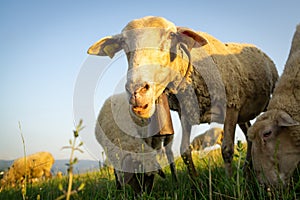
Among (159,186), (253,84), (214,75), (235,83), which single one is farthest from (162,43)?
(159,186)

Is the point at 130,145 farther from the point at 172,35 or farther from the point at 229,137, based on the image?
the point at 172,35

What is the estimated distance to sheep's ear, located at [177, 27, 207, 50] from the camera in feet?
12.6

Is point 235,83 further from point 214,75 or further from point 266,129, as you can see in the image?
point 266,129

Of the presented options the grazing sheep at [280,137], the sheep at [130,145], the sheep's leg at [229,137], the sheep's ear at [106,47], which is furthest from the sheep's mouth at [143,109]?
the sheep's leg at [229,137]

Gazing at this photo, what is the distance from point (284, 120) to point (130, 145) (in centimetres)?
200

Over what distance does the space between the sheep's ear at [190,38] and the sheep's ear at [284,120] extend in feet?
4.17

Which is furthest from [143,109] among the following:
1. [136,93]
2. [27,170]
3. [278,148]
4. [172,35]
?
[27,170]

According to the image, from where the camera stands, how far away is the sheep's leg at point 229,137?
4125 mm

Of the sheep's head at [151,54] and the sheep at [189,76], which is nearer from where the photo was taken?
the sheep's head at [151,54]

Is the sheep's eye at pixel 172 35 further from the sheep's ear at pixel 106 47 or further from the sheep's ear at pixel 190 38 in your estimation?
the sheep's ear at pixel 106 47

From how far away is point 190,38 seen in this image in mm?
3934

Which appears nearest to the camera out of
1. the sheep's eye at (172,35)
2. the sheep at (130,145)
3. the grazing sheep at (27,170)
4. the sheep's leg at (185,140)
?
the grazing sheep at (27,170)

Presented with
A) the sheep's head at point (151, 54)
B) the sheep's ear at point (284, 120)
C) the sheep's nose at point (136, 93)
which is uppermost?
the sheep's head at point (151, 54)

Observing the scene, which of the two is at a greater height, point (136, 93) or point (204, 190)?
point (136, 93)
